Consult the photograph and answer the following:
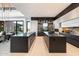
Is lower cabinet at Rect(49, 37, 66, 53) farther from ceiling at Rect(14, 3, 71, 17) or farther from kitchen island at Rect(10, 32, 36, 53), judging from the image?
ceiling at Rect(14, 3, 71, 17)

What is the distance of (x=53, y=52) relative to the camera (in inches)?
232

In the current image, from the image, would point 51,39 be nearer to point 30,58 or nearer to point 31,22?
point 30,58

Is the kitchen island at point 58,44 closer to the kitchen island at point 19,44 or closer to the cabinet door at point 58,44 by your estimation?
the cabinet door at point 58,44

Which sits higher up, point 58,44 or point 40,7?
point 40,7

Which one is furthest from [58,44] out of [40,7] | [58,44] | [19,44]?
[40,7]

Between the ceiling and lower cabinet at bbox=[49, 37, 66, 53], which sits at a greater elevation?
the ceiling

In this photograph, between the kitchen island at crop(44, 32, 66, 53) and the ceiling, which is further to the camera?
the ceiling

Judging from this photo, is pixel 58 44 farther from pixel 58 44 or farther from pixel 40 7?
pixel 40 7

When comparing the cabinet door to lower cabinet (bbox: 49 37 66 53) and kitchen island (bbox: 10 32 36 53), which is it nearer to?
lower cabinet (bbox: 49 37 66 53)

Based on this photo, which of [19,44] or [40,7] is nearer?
[19,44]

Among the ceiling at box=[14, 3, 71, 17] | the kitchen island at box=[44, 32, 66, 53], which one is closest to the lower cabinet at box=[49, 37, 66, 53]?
the kitchen island at box=[44, 32, 66, 53]

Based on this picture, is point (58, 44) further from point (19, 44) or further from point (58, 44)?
point (19, 44)

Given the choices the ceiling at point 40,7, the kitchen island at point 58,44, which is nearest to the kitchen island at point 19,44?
the kitchen island at point 58,44

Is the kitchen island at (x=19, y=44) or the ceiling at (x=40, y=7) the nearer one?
the kitchen island at (x=19, y=44)
